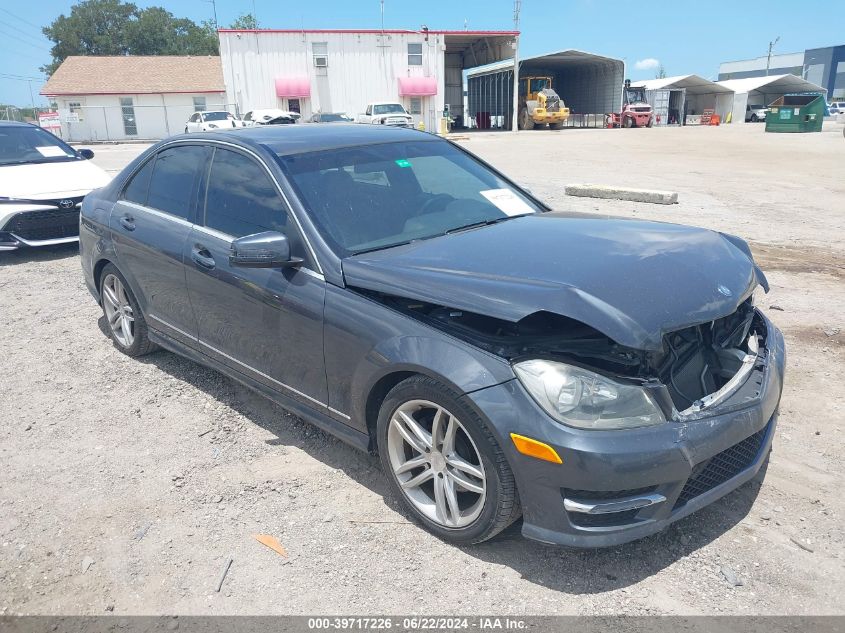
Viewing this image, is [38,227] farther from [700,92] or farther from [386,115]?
[700,92]

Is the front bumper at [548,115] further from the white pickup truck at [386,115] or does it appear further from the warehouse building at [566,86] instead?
the white pickup truck at [386,115]

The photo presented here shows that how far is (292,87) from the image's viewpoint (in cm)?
3912

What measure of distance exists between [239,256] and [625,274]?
1.80 metres

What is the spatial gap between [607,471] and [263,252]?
73.5 inches

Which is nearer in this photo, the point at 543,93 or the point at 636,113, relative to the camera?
the point at 543,93

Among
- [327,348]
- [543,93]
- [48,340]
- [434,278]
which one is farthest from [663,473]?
[543,93]

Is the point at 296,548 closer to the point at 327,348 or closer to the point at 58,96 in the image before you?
the point at 327,348

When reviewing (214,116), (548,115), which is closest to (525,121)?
(548,115)

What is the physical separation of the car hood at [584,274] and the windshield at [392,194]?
194mm

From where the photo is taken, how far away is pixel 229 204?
3859 mm

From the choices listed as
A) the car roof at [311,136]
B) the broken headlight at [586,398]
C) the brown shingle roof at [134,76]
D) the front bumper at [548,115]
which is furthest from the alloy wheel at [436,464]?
the brown shingle roof at [134,76]

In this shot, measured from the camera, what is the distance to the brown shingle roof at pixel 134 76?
44.3m

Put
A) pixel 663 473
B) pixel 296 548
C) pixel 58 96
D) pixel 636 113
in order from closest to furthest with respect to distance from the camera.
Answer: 1. pixel 663 473
2. pixel 296 548
3. pixel 58 96
4. pixel 636 113

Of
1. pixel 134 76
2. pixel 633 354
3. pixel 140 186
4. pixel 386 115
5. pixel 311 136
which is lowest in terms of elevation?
pixel 633 354
